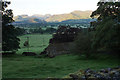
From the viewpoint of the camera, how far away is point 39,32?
433 feet

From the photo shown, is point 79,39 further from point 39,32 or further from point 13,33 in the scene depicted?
point 39,32

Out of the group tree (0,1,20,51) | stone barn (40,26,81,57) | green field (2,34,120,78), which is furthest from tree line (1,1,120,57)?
stone barn (40,26,81,57)

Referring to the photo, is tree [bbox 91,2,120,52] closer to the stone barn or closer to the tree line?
the tree line

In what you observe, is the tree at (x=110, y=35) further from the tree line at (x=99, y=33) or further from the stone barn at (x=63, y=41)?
the stone barn at (x=63, y=41)

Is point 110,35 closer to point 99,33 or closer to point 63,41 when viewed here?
point 99,33

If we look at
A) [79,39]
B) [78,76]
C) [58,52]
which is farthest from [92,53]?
[78,76]

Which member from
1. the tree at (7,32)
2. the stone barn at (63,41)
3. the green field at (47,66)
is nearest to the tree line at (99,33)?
the tree at (7,32)

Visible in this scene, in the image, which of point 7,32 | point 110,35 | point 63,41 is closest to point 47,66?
point 110,35

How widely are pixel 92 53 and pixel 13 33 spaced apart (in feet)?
57.3

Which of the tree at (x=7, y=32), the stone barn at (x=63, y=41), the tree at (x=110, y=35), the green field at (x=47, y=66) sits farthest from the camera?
the stone barn at (x=63, y=41)

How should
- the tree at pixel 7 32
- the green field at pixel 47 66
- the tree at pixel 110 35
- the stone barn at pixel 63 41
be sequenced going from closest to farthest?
the green field at pixel 47 66
the tree at pixel 110 35
the tree at pixel 7 32
the stone barn at pixel 63 41

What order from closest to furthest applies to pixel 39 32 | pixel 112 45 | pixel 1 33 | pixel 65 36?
1. pixel 112 45
2. pixel 1 33
3. pixel 65 36
4. pixel 39 32

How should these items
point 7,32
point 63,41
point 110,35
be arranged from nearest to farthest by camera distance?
point 110,35 < point 7,32 < point 63,41

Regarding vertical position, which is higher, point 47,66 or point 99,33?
point 99,33
